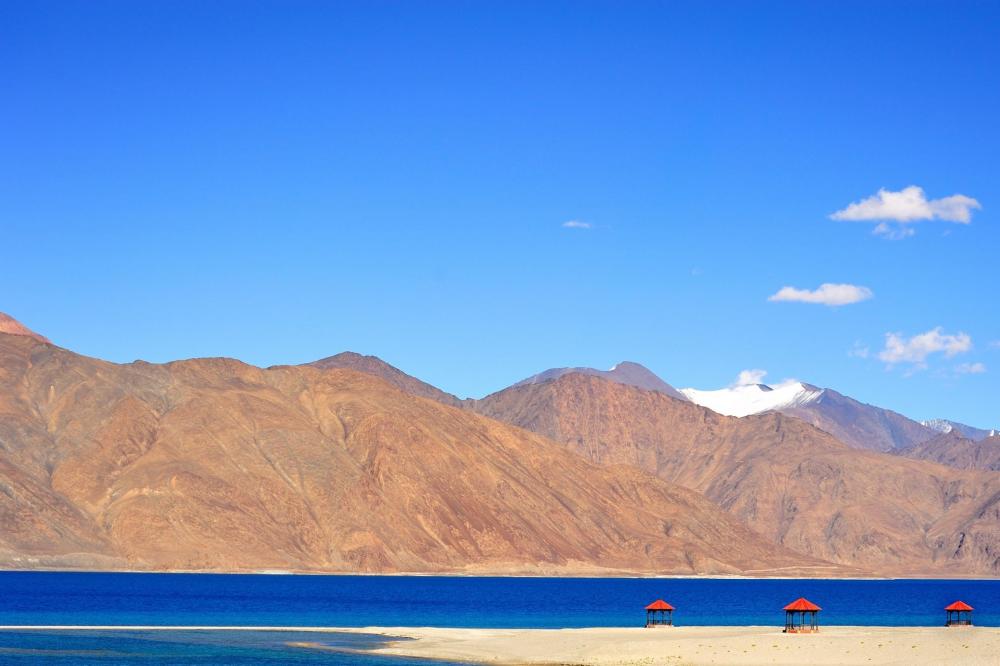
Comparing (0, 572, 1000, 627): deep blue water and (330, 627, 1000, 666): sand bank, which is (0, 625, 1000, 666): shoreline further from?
(0, 572, 1000, 627): deep blue water

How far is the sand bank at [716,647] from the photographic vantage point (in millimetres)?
75688

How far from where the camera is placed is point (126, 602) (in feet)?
442

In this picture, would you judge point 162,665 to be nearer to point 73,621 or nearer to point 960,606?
point 73,621

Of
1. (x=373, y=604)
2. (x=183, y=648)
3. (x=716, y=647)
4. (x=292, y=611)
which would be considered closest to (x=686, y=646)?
(x=716, y=647)

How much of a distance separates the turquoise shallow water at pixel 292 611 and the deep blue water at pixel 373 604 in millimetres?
153

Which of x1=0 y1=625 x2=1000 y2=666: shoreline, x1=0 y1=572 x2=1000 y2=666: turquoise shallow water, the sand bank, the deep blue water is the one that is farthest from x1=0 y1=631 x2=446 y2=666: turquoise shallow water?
the deep blue water

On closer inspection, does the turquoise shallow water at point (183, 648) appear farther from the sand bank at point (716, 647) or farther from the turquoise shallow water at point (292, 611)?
the sand bank at point (716, 647)

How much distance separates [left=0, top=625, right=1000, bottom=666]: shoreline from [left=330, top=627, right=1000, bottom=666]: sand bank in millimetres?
43

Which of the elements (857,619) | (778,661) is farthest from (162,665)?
(857,619)

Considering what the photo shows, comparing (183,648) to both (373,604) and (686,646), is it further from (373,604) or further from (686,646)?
(373,604)

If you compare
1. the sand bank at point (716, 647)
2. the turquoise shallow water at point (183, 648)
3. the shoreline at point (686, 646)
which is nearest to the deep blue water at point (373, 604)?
the turquoise shallow water at point (183, 648)

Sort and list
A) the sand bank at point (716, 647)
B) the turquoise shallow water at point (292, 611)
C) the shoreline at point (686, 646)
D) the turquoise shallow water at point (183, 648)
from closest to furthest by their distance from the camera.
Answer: the sand bank at point (716, 647) < the shoreline at point (686, 646) < the turquoise shallow water at point (183, 648) < the turquoise shallow water at point (292, 611)

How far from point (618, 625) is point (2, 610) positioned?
49.1 meters

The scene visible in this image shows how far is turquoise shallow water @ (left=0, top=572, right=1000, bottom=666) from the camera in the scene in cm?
8288
